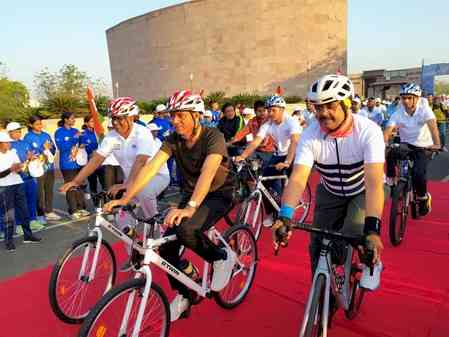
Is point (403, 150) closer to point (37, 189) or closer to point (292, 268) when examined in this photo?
point (292, 268)

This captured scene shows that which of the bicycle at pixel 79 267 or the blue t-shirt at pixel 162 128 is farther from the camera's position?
the blue t-shirt at pixel 162 128

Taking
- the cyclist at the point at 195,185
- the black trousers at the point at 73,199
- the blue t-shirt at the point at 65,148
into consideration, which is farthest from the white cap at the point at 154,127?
the cyclist at the point at 195,185

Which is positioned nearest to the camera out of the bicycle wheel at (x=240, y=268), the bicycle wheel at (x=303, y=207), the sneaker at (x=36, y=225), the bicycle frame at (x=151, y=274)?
the bicycle frame at (x=151, y=274)

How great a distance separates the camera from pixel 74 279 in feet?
11.9

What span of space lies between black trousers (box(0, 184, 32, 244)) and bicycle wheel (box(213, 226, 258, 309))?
12.6 feet

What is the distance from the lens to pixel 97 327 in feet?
8.12

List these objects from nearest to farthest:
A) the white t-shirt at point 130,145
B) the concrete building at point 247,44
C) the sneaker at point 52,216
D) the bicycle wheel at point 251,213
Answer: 1. the white t-shirt at point 130,145
2. the bicycle wheel at point 251,213
3. the sneaker at point 52,216
4. the concrete building at point 247,44

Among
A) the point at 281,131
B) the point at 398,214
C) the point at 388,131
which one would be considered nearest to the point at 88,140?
the point at 281,131

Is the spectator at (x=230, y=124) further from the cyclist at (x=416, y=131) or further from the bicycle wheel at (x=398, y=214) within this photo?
the bicycle wheel at (x=398, y=214)

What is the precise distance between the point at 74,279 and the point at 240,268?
5.07ft

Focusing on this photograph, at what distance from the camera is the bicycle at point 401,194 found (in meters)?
5.21

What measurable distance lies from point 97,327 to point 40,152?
5.76m

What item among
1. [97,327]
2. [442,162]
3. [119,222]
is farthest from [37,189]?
[442,162]

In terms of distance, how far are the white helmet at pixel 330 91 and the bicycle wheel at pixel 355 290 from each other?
1.22m
